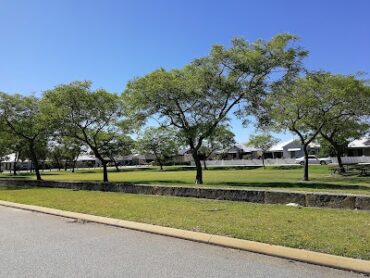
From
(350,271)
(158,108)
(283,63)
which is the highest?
(283,63)

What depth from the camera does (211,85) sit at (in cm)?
2456

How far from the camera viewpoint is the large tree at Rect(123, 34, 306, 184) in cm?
2373

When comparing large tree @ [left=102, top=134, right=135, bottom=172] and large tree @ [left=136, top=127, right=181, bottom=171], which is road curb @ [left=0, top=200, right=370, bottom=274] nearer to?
large tree @ [left=102, top=134, right=135, bottom=172]

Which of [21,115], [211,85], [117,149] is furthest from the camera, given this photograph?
[117,149]

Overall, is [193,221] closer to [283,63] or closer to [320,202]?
[320,202]

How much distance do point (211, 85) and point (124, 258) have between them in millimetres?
17960

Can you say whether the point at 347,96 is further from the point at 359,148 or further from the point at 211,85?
the point at 359,148

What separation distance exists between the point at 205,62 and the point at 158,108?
3713mm

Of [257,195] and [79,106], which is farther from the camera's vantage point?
[79,106]

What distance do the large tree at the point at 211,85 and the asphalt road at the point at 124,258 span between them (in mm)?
15100

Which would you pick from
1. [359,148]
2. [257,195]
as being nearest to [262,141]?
[359,148]

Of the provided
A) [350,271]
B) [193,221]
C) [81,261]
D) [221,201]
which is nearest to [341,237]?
[350,271]

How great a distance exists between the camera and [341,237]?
805 cm

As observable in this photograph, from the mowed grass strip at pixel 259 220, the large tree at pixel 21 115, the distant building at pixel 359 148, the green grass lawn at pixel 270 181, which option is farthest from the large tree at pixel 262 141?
the mowed grass strip at pixel 259 220
